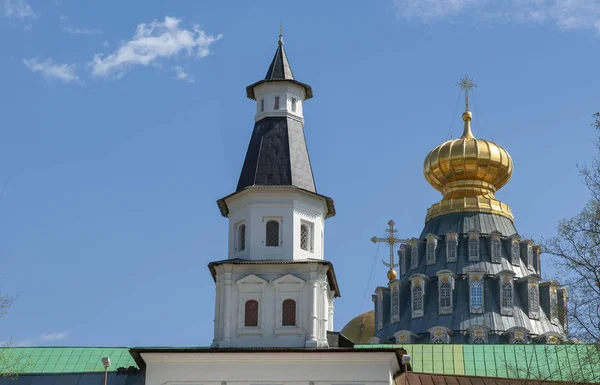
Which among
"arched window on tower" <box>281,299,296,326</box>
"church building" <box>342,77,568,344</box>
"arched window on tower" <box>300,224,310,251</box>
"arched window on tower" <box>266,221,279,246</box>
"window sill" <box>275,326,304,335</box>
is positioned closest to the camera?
"window sill" <box>275,326,304,335</box>

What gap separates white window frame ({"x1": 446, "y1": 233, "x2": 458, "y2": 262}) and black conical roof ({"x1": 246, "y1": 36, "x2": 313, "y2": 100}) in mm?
25863

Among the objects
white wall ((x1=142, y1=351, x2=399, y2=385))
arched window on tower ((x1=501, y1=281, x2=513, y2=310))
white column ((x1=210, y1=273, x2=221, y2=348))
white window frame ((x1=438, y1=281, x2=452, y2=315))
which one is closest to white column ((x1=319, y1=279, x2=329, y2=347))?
white wall ((x1=142, y1=351, x2=399, y2=385))

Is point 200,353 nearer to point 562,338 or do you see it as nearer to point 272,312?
point 272,312

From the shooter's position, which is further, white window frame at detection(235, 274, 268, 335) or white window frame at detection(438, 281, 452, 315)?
white window frame at detection(438, 281, 452, 315)

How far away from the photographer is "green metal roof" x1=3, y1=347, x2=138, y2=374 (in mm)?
53938

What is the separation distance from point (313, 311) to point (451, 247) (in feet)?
97.9

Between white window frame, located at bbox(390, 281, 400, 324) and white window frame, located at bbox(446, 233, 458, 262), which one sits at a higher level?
white window frame, located at bbox(446, 233, 458, 262)

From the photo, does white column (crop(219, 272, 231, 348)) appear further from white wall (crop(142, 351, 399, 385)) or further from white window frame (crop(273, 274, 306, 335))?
white window frame (crop(273, 274, 306, 335))

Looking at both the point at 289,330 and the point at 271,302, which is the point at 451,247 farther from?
the point at 289,330

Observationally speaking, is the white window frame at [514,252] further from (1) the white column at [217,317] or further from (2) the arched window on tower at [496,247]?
(1) the white column at [217,317]

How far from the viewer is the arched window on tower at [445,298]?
72.1 m

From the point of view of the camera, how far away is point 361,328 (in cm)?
7819

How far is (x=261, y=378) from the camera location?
44812mm

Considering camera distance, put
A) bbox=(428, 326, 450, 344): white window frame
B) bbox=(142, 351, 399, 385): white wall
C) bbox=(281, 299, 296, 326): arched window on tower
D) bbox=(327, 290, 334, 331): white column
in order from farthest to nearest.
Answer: bbox=(428, 326, 450, 344): white window frame, bbox=(327, 290, 334, 331): white column, bbox=(281, 299, 296, 326): arched window on tower, bbox=(142, 351, 399, 385): white wall
